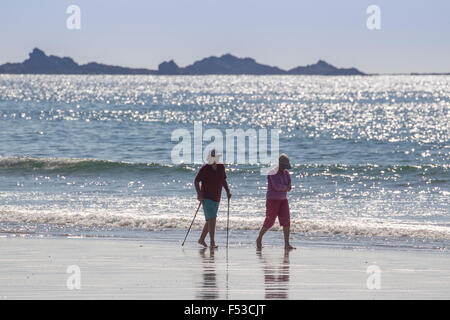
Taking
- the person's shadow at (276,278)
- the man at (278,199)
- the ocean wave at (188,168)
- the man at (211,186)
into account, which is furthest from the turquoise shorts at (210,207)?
the ocean wave at (188,168)

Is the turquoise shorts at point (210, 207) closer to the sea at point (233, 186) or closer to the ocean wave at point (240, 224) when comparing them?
the sea at point (233, 186)

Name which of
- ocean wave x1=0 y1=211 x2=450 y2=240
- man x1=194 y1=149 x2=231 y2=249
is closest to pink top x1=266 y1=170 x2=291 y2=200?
man x1=194 y1=149 x2=231 y2=249

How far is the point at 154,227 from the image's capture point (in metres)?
16.4

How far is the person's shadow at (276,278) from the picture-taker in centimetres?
944

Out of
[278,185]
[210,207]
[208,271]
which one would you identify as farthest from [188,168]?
[208,271]

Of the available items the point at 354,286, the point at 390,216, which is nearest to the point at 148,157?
the point at 390,216

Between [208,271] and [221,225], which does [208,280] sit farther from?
[221,225]

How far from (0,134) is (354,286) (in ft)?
140

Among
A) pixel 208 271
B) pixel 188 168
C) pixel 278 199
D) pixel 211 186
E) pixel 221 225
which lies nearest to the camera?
pixel 208 271

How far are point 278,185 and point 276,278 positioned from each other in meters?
3.38

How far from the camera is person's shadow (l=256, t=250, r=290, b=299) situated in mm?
9438

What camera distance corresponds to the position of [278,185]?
13.7 m

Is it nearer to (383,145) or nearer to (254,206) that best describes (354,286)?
(254,206)
